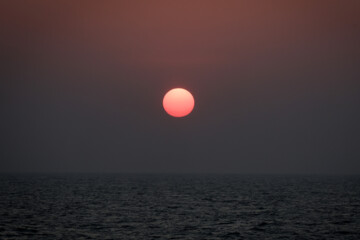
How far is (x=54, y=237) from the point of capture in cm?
4225

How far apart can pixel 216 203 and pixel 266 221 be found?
2112cm

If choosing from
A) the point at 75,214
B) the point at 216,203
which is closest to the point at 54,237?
the point at 75,214

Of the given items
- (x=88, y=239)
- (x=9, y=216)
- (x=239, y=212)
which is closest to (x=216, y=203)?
(x=239, y=212)

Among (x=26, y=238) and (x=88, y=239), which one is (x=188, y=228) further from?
(x=26, y=238)

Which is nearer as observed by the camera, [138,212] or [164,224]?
[164,224]

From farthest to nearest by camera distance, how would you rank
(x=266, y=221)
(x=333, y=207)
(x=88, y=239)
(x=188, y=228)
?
(x=333, y=207), (x=266, y=221), (x=188, y=228), (x=88, y=239)

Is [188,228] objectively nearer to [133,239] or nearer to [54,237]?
[133,239]

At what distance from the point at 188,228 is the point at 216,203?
2753cm

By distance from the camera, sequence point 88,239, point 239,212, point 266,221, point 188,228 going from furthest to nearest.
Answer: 1. point 239,212
2. point 266,221
3. point 188,228
4. point 88,239

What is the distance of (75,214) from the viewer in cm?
5828

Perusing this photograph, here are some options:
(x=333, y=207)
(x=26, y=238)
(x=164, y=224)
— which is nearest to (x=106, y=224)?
(x=164, y=224)

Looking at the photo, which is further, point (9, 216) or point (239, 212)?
point (239, 212)

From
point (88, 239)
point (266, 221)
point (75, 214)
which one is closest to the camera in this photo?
point (88, 239)

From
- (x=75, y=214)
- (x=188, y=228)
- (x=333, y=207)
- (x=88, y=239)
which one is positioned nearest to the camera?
(x=88, y=239)
